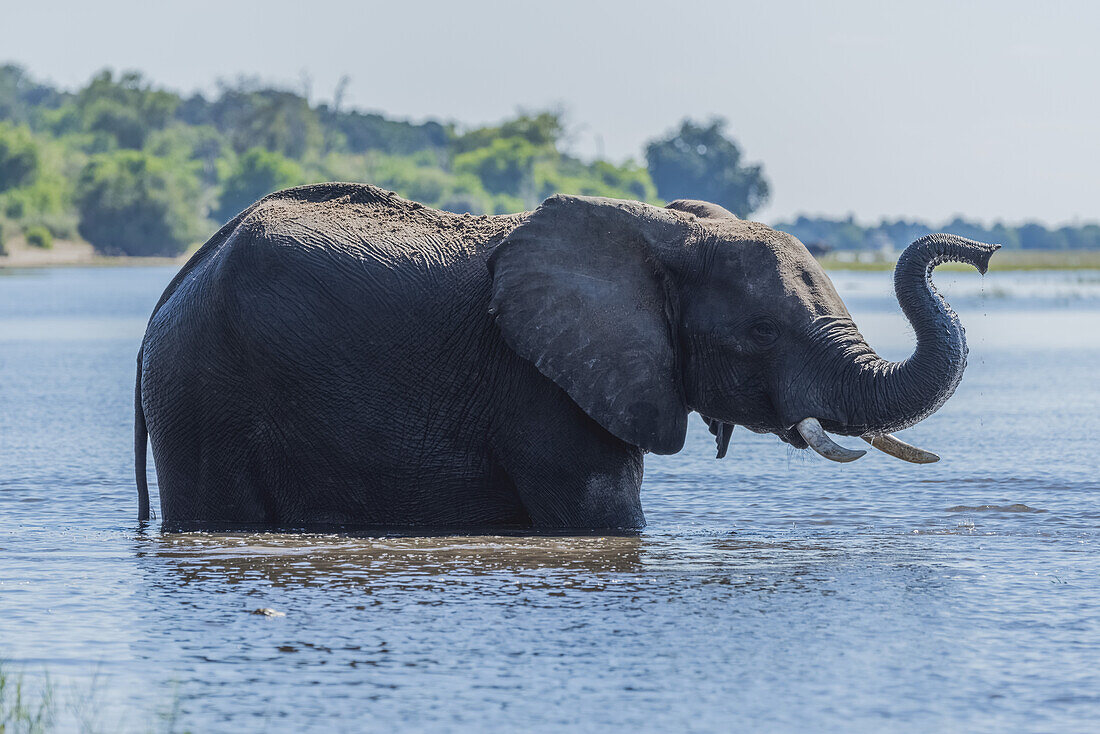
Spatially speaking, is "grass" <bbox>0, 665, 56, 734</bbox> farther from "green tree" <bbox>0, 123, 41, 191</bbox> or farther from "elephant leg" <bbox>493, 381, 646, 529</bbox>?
"green tree" <bbox>0, 123, 41, 191</bbox>

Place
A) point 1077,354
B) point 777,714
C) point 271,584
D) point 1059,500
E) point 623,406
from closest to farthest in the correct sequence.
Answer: point 777,714
point 271,584
point 623,406
point 1059,500
point 1077,354

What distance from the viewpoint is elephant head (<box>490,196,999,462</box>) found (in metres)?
9.05

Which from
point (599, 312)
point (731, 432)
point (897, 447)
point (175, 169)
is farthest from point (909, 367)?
point (175, 169)

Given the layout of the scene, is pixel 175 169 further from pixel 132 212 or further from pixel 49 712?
pixel 49 712

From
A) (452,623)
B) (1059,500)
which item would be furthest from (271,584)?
(1059,500)

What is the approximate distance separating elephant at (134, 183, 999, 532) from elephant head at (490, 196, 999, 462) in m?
0.01

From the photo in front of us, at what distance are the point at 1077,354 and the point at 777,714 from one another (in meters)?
24.3

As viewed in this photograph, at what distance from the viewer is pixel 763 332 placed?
9.21 metres

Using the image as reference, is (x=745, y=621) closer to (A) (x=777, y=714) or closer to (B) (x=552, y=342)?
(A) (x=777, y=714)

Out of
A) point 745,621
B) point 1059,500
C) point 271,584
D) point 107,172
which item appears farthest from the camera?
point 107,172

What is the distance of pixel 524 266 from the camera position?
30.4 ft

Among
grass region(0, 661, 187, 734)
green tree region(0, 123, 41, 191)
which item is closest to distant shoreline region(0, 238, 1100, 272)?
green tree region(0, 123, 41, 191)

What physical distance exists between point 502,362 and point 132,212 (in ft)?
405

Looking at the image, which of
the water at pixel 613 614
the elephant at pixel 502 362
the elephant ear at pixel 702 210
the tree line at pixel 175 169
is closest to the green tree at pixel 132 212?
the tree line at pixel 175 169
